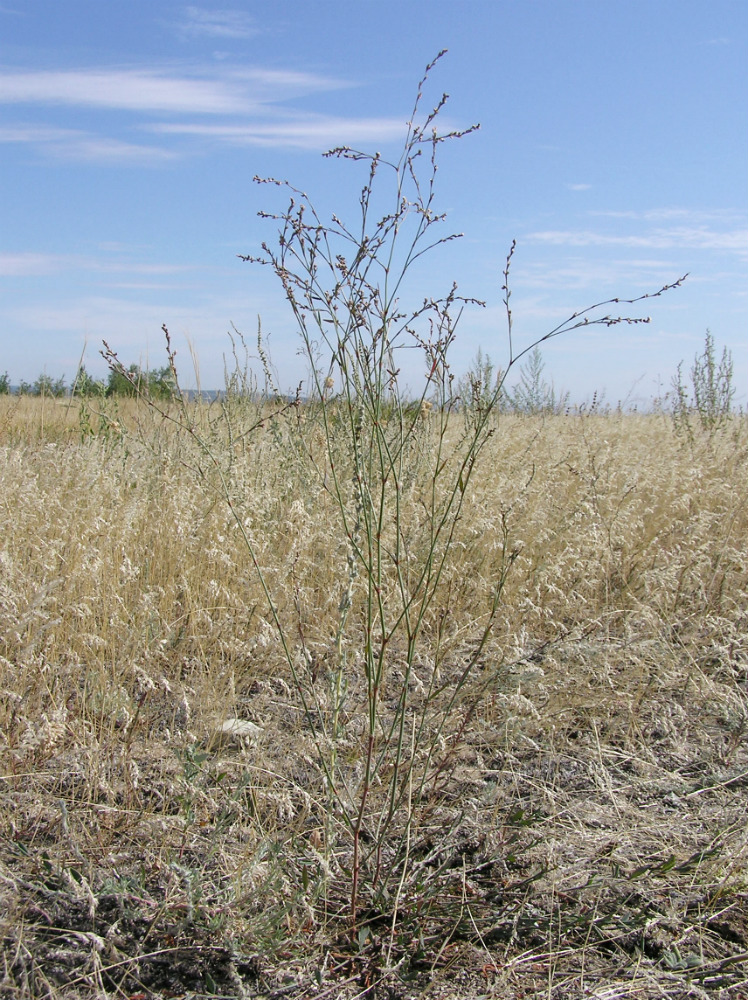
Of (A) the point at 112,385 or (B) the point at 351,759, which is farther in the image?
(A) the point at 112,385

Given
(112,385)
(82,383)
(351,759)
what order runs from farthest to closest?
(112,385), (82,383), (351,759)

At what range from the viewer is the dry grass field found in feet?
4.92

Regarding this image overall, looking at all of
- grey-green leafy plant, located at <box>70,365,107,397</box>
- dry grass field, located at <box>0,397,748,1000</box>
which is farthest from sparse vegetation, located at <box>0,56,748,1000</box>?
grey-green leafy plant, located at <box>70,365,107,397</box>

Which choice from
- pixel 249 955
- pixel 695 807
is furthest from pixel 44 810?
pixel 695 807

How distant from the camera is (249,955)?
1.43m

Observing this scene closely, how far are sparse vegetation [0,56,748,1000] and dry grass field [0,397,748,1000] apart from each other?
1 centimetres

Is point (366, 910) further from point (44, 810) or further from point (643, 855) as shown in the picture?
point (44, 810)

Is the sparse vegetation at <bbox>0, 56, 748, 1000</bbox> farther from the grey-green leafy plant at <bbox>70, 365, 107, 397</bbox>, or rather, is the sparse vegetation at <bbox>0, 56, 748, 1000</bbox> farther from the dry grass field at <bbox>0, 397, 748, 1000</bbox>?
the grey-green leafy plant at <bbox>70, 365, 107, 397</bbox>

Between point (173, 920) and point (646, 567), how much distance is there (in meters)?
2.76

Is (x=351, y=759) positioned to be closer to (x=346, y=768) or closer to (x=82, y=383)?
(x=346, y=768)

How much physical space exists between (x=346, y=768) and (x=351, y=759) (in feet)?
0.12

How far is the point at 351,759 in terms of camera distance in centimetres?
208

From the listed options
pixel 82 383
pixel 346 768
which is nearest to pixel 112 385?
pixel 82 383

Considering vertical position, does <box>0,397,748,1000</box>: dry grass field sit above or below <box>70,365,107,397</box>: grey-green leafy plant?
below
